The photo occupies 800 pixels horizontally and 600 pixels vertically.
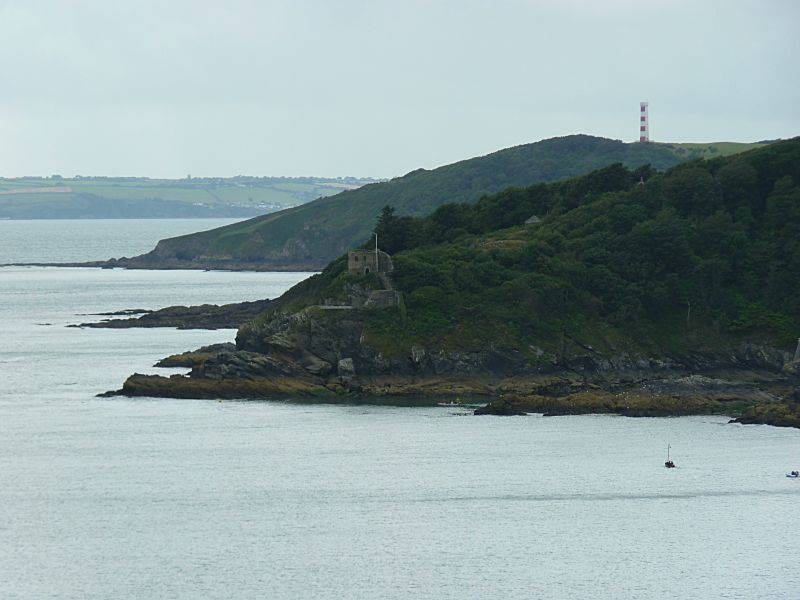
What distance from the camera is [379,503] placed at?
230 ft

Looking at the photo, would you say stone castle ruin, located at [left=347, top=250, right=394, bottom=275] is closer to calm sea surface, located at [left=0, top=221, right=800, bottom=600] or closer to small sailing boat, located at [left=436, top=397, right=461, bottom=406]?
small sailing boat, located at [left=436, top=397, right=461, bottom=406]

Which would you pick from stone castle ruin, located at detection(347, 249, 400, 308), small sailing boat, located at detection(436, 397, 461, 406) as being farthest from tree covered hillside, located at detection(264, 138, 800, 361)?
small sailing boat, located at detection(436, 397, 461, 406)

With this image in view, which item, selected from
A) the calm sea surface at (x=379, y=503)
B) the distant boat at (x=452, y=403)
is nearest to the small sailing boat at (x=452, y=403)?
the distant boat at (x=452, y=403)

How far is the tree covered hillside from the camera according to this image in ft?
345

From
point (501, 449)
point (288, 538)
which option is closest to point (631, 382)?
point (501, 449)

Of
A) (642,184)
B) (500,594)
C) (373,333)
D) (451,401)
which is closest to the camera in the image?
(500,594)

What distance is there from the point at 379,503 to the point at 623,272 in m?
47.6

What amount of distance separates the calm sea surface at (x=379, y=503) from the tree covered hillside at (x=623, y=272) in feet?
44.7

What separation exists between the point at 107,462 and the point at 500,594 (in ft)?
90.8

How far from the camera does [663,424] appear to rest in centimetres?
8831

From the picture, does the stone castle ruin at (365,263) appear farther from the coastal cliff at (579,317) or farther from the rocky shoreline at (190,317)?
the rocky shoreline at (190,317)

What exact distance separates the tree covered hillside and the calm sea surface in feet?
44.7

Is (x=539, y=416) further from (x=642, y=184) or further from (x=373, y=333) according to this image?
(x=642, y=184)

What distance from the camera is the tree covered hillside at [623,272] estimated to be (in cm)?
10519
